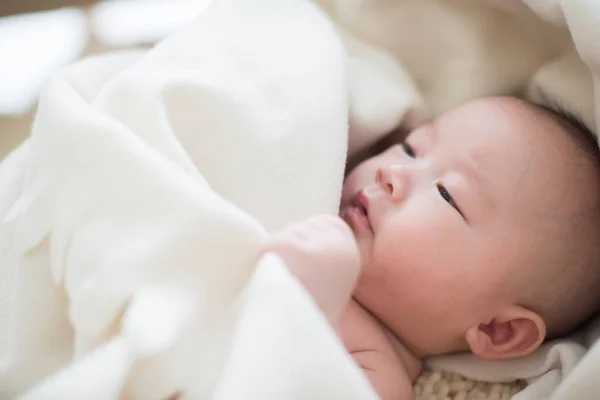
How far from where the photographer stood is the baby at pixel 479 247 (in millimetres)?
702

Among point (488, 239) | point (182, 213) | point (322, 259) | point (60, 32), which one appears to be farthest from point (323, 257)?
point (60, 32)

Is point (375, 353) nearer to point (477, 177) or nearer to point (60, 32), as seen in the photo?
point (477, 177)

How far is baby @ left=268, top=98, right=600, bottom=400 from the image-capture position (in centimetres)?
70

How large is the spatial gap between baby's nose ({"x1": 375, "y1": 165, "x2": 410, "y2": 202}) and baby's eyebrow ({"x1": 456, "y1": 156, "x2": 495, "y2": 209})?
0.19ft

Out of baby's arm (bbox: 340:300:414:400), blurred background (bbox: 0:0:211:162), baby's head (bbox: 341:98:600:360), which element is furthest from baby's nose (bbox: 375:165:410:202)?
blurred background (bbox: 0:0:211:162)

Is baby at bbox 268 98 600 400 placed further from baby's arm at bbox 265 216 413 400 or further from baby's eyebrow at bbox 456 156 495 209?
baby's arm at bbox 265 216 413 400

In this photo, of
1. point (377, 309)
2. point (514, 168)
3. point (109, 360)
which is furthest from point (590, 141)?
point (109, 360)

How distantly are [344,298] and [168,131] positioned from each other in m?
0.23

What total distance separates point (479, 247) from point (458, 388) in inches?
6.3

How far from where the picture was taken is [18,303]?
25.3 inches

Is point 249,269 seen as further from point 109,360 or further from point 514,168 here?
point 514,168

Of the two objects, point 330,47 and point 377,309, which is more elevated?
point 330,47

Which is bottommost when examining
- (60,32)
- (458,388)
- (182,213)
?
(458,388)

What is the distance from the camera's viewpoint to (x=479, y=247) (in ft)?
2.31
